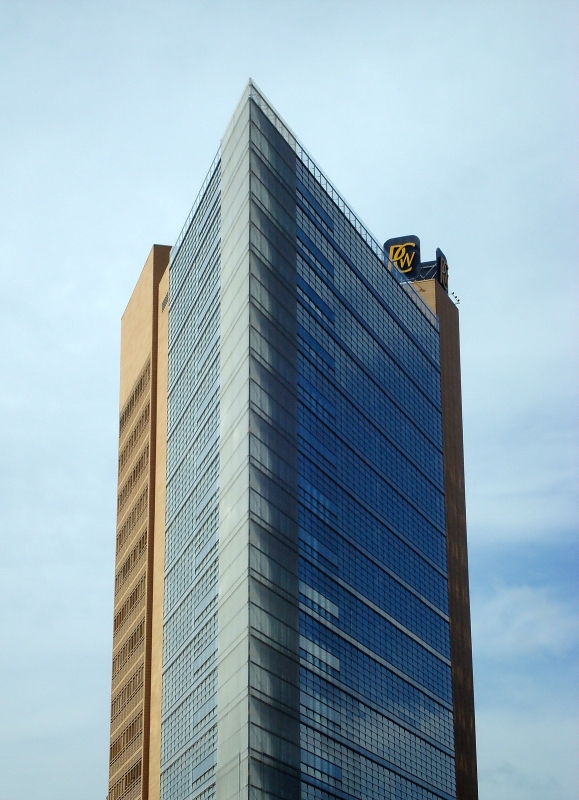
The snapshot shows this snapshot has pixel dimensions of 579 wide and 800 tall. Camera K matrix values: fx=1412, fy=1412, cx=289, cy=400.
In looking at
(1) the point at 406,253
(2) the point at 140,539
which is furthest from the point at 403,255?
(2) the point at 140,539

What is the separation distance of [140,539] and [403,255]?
59.5 m

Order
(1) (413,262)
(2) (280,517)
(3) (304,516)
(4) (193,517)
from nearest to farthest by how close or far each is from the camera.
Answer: (2) (280,517), (3) (304,516), (4) (193,517), (1) (413,262)

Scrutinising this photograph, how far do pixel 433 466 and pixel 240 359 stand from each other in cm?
5100

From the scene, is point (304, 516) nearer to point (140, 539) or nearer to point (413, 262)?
point (140, 539)

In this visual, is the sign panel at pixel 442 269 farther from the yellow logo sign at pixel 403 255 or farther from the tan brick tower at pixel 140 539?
the tan brick tower at pixel 140 539

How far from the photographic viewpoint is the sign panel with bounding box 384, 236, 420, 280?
7544 inches

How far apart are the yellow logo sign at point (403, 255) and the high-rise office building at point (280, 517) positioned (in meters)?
17.7

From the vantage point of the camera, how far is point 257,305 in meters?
122

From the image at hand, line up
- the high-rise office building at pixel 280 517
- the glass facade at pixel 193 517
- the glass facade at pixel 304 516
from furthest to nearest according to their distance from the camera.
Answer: the glass facade at pixel 193 517
the glass facade at pixel 304 516
the high-rise office building at pixel 280 517

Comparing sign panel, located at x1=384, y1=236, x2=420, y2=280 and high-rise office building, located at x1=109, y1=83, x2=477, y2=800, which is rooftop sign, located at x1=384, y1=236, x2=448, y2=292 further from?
high-rise office building, located at x1=109, y1=83, x2=477, y2=800

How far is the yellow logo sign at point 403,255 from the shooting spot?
191875 millimetres

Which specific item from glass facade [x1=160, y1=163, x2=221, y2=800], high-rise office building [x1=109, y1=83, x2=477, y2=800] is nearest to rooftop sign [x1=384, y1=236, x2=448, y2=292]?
high-rise office building [x1=109, y1=83, x2=477, y2=800]

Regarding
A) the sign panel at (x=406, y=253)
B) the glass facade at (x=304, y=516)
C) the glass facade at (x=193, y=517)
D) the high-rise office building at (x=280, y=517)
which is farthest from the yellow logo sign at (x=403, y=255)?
the glass facade at (x=193, y=517)

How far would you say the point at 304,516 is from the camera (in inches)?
4899
